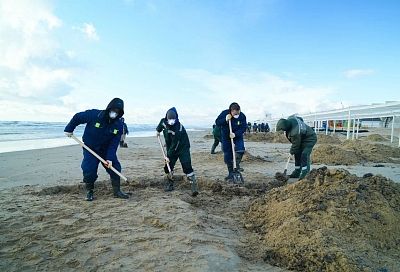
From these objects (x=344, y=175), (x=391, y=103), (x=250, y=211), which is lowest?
(x=250, y=211)

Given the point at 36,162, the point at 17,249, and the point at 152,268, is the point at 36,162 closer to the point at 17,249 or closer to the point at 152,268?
the point at 17,249

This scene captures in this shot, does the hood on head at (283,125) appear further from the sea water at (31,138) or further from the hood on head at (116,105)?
the sea water at (31,138)

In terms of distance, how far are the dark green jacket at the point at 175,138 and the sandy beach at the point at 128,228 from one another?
78 centimetres

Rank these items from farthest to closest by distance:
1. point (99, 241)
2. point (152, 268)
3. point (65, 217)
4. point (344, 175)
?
1. point (344, 175)
2. point (65, 217)
3. point (99, 241)
4. point (152, 268)

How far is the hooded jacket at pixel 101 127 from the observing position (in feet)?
17.8

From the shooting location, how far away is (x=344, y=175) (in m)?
4.58

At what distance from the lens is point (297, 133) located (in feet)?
22.8

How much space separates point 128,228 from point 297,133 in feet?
14.7

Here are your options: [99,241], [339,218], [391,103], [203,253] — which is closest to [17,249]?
[99,241]

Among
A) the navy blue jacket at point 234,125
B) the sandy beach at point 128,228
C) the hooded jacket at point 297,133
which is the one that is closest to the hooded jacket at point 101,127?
the sandy beach at point 128,228

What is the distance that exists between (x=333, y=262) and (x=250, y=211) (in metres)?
1.89

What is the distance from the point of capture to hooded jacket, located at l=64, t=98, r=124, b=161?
5.42m

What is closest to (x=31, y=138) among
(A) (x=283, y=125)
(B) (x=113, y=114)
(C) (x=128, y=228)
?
(B) (x=113, y=114)

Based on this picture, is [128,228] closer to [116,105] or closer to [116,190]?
[116,190]
